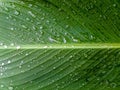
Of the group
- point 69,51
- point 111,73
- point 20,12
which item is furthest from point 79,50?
point 20,12

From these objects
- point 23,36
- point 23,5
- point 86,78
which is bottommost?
point 86,78

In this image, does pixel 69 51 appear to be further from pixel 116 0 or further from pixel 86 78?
pixel 116 0

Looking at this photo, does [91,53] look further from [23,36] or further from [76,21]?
[23,36]

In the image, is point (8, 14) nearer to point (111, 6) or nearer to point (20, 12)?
point (20, 12)

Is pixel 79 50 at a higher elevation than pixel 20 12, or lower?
lower

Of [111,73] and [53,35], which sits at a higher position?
[53,35]

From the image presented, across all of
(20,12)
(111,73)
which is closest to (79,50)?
(111,73)
